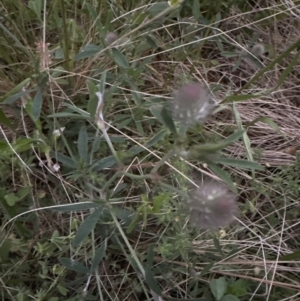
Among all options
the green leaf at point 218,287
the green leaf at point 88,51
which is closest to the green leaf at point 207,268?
the green leaf at point 218,287

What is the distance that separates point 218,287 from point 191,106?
1.82 feet

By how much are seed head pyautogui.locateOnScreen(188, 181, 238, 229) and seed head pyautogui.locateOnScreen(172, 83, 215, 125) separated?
132mm

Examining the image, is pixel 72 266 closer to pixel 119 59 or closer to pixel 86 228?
pixel 86 228

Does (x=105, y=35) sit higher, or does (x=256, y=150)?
(x=105, y=35)

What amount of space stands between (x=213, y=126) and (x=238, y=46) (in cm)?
32

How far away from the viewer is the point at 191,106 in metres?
0.95

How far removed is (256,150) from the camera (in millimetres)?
1513

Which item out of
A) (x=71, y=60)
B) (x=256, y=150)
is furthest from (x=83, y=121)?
(x=256, y=150)

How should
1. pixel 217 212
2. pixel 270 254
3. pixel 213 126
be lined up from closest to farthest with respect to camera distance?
pixel 217 212
pixel 270 254
pixel 213 126

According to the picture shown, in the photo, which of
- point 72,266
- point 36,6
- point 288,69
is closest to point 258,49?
point 288,69

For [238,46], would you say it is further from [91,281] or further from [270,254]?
[91,281]

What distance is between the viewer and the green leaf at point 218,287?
4.26 ft

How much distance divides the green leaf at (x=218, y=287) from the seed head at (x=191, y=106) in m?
0.52

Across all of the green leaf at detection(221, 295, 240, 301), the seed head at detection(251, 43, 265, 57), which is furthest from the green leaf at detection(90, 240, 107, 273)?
the seed head at detection(251, 43, 265, 57)
